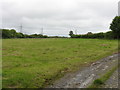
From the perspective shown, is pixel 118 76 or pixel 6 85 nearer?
pixel 6 85

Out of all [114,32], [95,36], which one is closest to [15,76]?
[114,32]

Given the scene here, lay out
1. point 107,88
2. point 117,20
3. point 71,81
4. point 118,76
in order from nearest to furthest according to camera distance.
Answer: point 107,88, point 71,81, point 118,76, point 117,20

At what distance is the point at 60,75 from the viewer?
10.1 m

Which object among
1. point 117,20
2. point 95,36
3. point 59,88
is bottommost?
point 59,88

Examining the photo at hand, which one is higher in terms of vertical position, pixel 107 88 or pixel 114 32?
Answer: pixel 114 32

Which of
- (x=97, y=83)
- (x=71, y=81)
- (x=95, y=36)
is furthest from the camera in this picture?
(x=95, y=36)

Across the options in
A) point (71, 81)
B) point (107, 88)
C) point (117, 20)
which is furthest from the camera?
point (117, 20)

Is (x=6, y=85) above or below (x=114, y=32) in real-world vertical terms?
below

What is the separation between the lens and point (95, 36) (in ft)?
197

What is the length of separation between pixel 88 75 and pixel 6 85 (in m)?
5.25

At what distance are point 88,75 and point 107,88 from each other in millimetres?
2428

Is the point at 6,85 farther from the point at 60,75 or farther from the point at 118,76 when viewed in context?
the point at 118,76

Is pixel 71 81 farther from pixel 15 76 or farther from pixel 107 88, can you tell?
pixel 15 76

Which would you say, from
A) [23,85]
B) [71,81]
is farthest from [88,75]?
[23,85]
